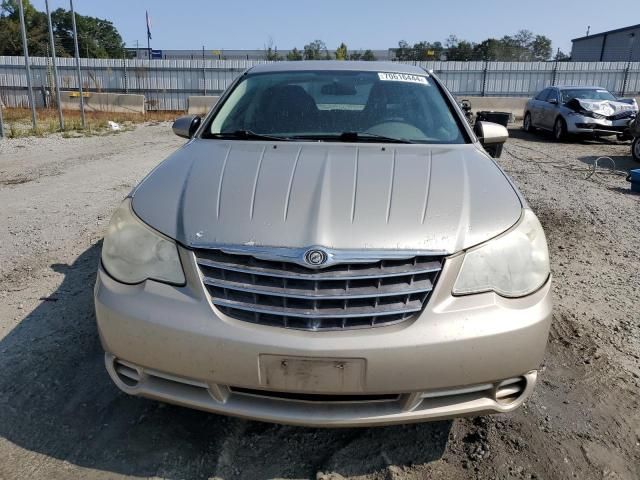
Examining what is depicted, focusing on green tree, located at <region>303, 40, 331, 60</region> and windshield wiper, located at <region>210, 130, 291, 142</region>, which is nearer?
windshield wiper, located at <region>210, 130, 291, 142</region>

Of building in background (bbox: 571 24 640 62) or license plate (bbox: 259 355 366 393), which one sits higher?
building in background (bbox: 571 24 640 62)

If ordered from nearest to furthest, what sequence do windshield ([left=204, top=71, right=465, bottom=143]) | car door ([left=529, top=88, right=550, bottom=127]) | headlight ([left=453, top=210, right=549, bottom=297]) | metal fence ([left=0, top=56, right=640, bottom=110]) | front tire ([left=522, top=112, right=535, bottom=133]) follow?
headlight ([left=453, top=210, right=549, bottom=297]), windshield ([left=204, top=71, right=465, bottom=143]), car door ([left=529, top=88, right=550, bottom=127]), front tire ([left=522, top=112, right=535, bottom=133]), metal fence ([left=0, top=56, right=640, bottom=110])

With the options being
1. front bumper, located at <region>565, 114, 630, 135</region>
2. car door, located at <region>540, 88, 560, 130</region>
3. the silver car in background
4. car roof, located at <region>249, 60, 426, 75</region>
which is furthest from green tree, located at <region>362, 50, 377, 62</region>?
the silver car in background

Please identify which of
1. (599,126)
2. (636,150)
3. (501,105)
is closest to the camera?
(636,150)

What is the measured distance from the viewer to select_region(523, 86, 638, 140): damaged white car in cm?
1327

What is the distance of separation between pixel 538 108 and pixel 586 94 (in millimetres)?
1465

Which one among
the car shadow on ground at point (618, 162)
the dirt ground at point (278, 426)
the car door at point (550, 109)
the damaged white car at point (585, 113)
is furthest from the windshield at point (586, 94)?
the dirt ground at point (278, 426)

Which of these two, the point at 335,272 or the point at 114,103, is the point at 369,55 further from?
the point at 335,272

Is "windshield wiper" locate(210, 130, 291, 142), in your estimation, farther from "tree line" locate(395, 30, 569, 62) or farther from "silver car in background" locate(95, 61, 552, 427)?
"tree line" locate(395, 30, 569, 62)

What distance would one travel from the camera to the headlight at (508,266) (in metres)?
1.98

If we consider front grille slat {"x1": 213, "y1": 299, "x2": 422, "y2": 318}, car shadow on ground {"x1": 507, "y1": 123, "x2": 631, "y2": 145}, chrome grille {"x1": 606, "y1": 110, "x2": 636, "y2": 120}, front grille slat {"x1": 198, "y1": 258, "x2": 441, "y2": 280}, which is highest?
front grille slat {"x1": 198, "y1": 258, "x2": 441, "y2": 280}

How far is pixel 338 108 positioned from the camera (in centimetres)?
338

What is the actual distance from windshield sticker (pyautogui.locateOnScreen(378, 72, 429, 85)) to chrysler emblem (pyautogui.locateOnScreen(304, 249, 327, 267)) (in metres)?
2.08

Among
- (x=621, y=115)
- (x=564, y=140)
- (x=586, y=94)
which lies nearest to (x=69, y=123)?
(x=564, y=140)
